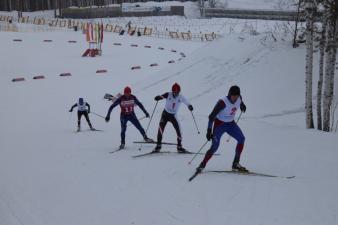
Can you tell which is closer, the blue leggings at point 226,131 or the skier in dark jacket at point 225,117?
the skier in dark jacket at point 225,117

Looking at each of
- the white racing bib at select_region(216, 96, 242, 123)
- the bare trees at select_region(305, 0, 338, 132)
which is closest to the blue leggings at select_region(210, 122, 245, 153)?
the white racing bib at select_region(216, 96, 242, 123)

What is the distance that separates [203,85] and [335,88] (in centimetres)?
572

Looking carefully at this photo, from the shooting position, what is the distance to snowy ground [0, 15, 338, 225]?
7625 millimetres

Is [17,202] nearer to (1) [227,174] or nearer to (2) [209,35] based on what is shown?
(1) [227,174]

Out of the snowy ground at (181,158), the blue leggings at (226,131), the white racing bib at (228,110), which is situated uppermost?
the white racing bib at (228,110)

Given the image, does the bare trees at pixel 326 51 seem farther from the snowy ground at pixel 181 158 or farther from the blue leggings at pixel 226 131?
the blue leggings at pixel 226 131

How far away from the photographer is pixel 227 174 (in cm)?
938

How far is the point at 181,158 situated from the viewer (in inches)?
435

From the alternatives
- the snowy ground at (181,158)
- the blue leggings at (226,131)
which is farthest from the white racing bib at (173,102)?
the blue leggings at (226,131)

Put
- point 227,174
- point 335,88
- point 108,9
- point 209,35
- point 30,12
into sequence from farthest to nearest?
1. point 30,12
2. point 108,9
3. point 209,35
4. point 335,88
5. point 227,174

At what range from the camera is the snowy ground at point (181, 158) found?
7625 mm

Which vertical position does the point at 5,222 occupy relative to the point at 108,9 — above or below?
below

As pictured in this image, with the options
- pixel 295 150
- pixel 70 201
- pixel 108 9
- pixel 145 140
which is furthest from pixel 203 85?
pixel 108 9

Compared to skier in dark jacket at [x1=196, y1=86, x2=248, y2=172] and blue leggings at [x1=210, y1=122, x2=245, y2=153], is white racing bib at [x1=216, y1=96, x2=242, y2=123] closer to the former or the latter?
skier in dark jacket at [x1=196, y1=86, x2=248, y2=172]
